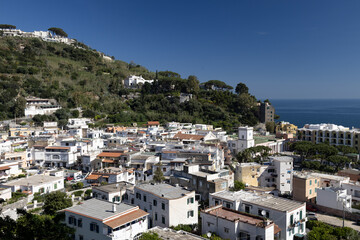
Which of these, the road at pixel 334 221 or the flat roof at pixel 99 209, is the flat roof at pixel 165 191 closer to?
the flat roof at pixel 99 209

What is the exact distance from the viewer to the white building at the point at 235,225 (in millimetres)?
13766

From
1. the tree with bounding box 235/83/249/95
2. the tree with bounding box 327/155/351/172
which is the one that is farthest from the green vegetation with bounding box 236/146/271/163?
the tree with bounding box 235/83/249/95

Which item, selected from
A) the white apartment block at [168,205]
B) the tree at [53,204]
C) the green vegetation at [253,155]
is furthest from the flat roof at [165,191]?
the green vegetation at [253,155]

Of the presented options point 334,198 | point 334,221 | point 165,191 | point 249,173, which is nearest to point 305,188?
point 334,198

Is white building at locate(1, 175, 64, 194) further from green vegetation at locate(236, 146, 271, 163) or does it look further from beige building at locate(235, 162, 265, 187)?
green vegetation at locate(236, 146, 271, 163)

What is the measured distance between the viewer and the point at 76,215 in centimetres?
1470

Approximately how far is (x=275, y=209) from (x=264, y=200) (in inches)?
59.7

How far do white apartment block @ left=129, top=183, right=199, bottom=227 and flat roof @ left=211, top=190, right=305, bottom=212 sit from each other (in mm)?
1845

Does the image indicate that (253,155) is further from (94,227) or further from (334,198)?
(94,227)

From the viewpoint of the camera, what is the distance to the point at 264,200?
17.2 metres

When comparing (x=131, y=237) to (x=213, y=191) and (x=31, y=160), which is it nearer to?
(x=213, y=191)

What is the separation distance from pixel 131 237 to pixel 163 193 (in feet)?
12.5

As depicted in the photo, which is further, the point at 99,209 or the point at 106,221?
the point at 99,209

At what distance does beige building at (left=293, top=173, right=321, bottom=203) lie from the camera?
23547mm
